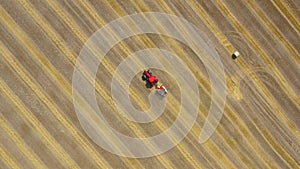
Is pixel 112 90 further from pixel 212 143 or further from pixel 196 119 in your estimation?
pixel 212 143

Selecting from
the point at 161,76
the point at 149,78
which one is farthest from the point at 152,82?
the point at 161,76

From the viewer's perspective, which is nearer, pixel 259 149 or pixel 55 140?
pixel 55 140

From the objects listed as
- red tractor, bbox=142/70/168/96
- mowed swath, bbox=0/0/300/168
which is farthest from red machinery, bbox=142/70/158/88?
mowed swath, bbox=0/0/300/168

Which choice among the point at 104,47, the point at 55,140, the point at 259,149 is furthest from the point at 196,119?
the point at 55,140

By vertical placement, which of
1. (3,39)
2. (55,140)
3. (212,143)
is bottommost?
(212,143)

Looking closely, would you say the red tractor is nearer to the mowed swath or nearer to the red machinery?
the red machinery
